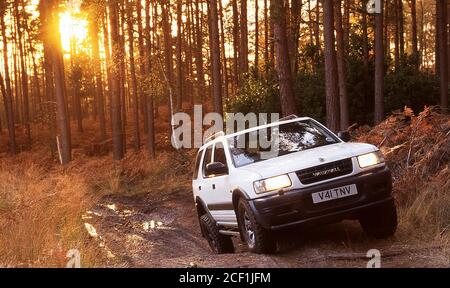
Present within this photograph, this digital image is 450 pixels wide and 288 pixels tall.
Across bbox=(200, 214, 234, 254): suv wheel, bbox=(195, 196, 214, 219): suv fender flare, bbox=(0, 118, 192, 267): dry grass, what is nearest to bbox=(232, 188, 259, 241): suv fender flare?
bbox=(200, 214, 234, 254): suv wheel

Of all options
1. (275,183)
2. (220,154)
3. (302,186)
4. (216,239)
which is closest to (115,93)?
(216,239)

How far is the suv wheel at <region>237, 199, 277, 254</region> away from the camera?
7.51m

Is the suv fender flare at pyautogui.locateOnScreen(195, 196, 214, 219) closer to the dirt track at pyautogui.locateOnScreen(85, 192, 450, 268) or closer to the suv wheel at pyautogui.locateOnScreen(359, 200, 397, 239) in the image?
the dirt track at pyautogui.locateOnScreen(85, 192, 450, 268)

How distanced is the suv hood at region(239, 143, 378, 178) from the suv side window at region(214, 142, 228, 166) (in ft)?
2.71

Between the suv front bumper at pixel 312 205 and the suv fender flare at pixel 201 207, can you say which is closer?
the suv front bumper at pixel 312 205

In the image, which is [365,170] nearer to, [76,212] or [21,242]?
[21,242]

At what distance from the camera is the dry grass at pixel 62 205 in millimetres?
7605

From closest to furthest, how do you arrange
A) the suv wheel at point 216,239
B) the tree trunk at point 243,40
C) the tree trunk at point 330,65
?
the suv wheel at point 216,239
the tree trunk at point 330,65
the tree trunk at point 243,40

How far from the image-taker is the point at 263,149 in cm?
861

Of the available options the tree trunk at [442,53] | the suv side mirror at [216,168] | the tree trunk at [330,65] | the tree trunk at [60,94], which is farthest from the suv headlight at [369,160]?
the tree trunk at [60,94]

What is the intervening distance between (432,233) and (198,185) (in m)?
3.97

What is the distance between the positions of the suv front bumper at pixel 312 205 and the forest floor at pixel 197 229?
49 centimetres

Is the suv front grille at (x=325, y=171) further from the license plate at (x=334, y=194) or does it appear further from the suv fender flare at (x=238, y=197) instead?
the suv fender flare at (x=238, y=197)

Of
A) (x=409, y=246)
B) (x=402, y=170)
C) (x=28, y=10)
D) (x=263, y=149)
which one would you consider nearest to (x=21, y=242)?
(x=263, y=149)
